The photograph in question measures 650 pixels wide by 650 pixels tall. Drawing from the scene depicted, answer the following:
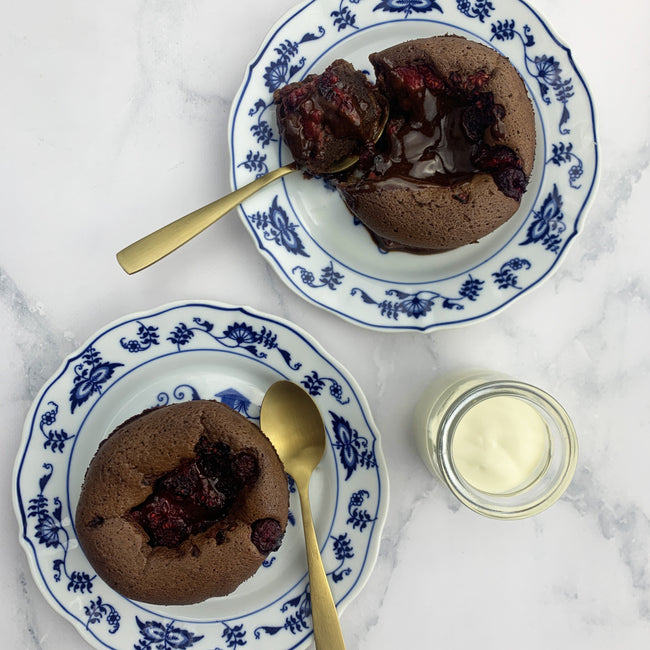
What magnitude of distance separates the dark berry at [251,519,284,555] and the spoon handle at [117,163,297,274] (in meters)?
0.58

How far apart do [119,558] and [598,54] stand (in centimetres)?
159

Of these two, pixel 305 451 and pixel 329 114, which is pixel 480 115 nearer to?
pixel 329 114

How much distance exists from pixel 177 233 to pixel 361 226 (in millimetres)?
433

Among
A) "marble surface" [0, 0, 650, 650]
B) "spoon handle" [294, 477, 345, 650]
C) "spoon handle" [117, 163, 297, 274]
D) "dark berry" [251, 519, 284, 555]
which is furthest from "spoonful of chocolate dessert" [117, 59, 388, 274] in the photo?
"spoon handle" [294, 477, 345, 650]

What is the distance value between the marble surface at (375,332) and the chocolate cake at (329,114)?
0.70 ft

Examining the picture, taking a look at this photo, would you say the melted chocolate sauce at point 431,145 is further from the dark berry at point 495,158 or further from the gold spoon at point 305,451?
the gold spoon at point 305,451

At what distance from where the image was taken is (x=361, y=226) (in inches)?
60.7

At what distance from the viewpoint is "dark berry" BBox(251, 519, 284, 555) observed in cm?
129

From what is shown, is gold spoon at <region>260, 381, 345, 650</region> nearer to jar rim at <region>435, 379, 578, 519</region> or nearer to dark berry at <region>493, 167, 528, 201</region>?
jar rim at <region>435, 379, 578, 519</region>

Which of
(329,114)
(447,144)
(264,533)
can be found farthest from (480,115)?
Answer: (264,533)

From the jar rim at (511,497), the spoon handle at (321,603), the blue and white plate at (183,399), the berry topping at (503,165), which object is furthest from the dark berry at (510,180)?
the spoon handle at (321,603)

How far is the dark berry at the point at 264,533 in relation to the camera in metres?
1.29

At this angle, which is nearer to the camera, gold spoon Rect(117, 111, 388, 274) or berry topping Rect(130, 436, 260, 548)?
berry topping Rect(130, 436, 260, 548)

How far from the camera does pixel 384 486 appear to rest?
1.45 metres
